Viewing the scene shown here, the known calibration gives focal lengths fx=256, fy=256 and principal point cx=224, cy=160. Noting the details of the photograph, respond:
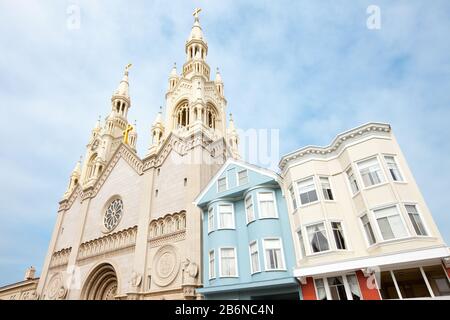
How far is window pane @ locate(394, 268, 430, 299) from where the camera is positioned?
12773 mm

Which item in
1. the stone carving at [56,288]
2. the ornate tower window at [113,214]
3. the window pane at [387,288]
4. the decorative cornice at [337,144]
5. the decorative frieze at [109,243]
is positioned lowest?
the window pane at [387,288]

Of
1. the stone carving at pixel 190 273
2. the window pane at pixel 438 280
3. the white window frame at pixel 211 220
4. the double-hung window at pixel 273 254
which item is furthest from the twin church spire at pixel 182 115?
the window pane at pixel 438 280

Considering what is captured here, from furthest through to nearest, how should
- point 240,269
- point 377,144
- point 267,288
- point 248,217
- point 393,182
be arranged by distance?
1. point 248,217
2. point 240,269
3. point 267,288
4. point 377,144
5. point 393,182

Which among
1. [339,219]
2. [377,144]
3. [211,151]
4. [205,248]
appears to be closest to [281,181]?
[339,219]

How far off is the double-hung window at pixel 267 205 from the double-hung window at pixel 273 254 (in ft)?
5.68

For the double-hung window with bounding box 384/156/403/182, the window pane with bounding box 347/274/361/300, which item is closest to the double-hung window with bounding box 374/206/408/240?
the double-hung window with bounding box 384/156/403/182

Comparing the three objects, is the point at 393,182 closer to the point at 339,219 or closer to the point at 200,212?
the point at 339,219

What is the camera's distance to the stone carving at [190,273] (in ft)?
63.7

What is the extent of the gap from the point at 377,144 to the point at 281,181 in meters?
6.34

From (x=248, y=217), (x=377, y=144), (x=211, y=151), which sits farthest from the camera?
(x=211, y=151)

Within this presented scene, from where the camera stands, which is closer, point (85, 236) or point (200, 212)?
point (200, 212)

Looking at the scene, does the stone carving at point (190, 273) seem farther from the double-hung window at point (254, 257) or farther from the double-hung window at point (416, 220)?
the double-hung window at point (416, 220)

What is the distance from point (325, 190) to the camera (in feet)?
52.1

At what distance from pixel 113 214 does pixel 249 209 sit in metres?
20.6
